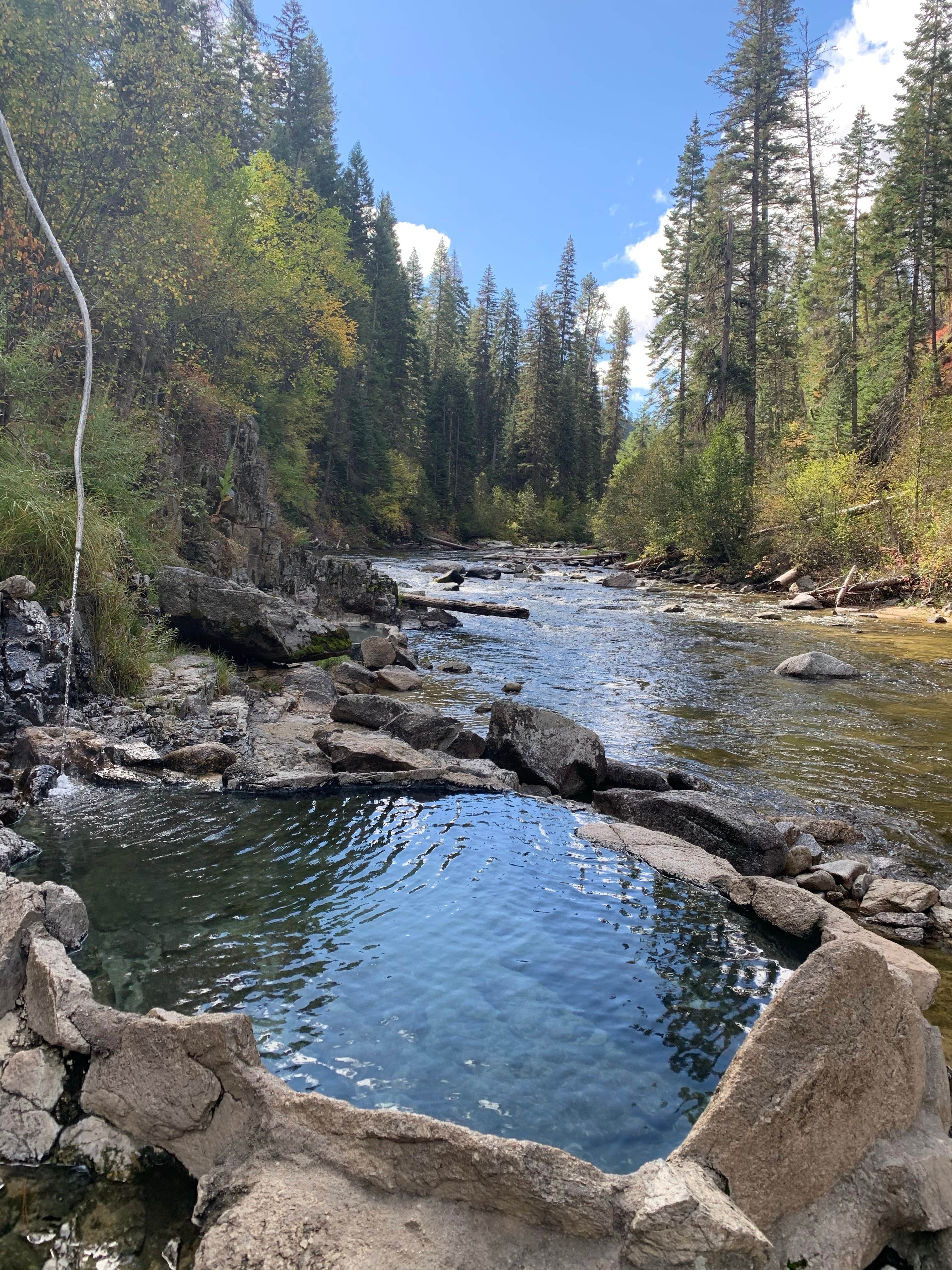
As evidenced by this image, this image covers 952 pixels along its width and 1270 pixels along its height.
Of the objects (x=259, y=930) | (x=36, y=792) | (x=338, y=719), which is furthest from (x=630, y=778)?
(x=36, y=792)

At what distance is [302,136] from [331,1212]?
56.1 meters

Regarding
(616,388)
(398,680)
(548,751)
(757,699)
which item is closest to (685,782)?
(548,751)

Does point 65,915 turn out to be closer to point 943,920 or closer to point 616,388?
point 943,920

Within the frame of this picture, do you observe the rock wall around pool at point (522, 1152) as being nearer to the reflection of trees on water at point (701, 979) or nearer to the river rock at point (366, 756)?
the reflection of trees on water at point (701, 979)

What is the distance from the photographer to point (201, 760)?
22.7 feet

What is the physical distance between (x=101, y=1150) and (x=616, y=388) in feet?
277

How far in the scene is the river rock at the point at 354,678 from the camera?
463 inches

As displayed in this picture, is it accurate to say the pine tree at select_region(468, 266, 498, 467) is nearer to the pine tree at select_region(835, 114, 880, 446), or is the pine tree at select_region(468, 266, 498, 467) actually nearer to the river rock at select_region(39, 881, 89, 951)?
the pine tree at select_region(835, 114, 880, 446)

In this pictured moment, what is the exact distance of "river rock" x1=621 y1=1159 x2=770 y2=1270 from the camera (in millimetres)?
2049

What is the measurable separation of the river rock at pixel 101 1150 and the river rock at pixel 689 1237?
1751mm

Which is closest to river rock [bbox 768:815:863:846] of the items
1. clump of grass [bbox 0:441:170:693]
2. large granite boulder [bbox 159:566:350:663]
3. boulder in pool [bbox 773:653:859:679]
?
clump of grass [bbox 0:441:170:693]

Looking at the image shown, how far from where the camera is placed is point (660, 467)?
40406 millimetres

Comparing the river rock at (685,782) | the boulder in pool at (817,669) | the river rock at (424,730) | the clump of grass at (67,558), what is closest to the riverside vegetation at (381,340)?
the clump of grass at (67,558)

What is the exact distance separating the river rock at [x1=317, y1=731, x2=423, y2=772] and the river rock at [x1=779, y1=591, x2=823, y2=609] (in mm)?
19606
